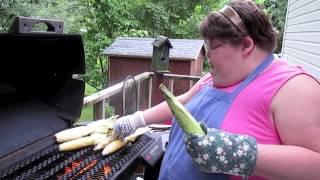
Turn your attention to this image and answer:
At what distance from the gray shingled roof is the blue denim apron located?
259 inches

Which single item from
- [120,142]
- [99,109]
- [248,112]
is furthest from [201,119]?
[99,109]

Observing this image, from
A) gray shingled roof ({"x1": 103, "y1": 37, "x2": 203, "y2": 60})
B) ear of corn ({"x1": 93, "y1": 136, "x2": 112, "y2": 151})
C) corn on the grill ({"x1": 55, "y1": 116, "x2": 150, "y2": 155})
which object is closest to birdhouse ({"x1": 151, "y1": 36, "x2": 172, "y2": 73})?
gray shingled roof ({"x1": 103, "y1": 37, "x2": 203, "y2": 60})

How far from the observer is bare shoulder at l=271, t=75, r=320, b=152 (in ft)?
3.68

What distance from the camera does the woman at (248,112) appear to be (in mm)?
1115

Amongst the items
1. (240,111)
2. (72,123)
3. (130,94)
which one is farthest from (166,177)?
(130,94)

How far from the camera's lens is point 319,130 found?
1127 millimetres

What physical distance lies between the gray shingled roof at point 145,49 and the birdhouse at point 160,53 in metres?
2.89

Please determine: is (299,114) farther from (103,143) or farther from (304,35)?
(304,35)

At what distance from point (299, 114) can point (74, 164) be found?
100 cm

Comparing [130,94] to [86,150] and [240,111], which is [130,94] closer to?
[86,150]

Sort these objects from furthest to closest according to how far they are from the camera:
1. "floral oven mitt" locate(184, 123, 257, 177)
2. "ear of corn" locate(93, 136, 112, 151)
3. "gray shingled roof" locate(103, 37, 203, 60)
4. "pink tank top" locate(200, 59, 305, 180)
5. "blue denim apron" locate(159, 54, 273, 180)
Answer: "gray shingled roof" locate(103, 37, 203, 60)
"ear of corn" locate(93, 136, 112, 151)
"blue denim apron" locate(159, 54, 273, 180)
"pink tank top" locate(200, 59, 305, 180)
"floral oven mitt" locate(184, 123, 257, 177)

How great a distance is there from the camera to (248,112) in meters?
1.27

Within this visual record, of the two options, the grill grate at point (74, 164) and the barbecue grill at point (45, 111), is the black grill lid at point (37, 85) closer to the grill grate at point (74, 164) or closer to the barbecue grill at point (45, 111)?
the barbecue grill at point (45, 111)

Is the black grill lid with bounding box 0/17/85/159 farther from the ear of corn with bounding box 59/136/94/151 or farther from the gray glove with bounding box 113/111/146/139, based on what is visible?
the gray glove with bounding box 113/111/146/139
